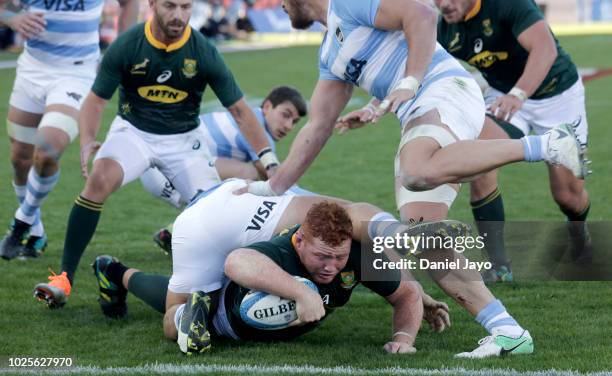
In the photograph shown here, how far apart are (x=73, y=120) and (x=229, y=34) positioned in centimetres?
2676

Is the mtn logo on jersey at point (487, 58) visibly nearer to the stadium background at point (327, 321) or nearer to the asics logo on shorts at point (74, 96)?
the stadium background at point (327, 321)

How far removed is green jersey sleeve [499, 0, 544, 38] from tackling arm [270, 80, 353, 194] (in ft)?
4.98

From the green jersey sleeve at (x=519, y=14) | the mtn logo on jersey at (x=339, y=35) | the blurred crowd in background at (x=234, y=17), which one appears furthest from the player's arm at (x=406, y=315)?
the blurred crowd in background at (x=234, y=17)

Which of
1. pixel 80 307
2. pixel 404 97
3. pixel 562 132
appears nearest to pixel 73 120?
pixel 80 307

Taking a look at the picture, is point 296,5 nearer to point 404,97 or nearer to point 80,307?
point 404,97

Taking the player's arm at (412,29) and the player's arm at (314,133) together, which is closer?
the player's arm at (412,29)

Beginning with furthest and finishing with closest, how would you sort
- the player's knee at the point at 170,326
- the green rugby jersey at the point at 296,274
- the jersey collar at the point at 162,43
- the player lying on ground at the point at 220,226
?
the jersey collar at the point at 162,43, the player lying on ground at the point at 220,226, the player's knee at the point at 170,326, the green rugby jersey at the point at 296,274

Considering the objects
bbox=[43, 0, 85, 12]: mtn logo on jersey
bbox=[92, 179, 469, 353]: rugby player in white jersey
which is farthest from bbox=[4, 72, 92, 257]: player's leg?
bbox=[92, 179, 469, 353]: rugby player in white jersey

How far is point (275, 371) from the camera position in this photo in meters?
4.89

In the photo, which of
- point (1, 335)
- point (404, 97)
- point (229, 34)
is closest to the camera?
point (404, 97)

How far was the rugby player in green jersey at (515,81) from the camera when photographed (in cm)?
703

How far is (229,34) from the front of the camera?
34375mm

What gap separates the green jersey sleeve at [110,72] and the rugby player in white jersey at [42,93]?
0.88 meters

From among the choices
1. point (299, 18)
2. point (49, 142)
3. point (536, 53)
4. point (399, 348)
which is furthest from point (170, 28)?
point (399, 348)
